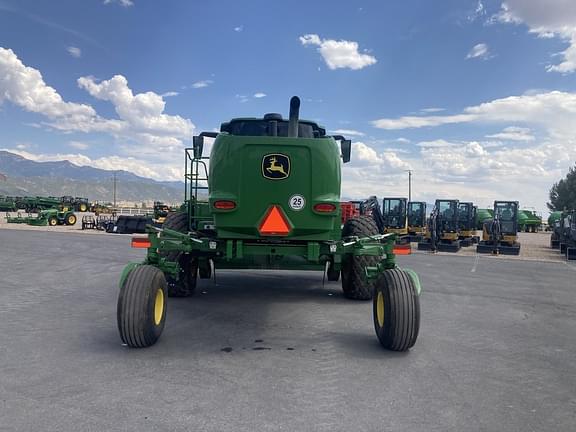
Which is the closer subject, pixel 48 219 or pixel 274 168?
pixel 274 168

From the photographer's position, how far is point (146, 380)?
439 cm

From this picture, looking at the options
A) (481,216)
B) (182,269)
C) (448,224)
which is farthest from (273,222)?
(481,216)

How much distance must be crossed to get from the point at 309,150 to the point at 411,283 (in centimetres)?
201

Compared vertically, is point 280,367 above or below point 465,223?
below

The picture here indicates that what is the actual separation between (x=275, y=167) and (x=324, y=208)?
79cm

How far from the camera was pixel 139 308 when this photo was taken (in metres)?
5.20

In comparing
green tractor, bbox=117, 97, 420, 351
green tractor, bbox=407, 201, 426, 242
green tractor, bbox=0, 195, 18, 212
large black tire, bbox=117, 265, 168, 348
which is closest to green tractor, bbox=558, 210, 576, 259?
green tractor, bbox=407, 201, 426, 242

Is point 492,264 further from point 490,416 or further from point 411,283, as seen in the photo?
point 490,416

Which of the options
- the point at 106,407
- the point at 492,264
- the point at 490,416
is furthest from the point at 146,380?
the point at 492,264

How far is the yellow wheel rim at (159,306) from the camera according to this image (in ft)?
18.2

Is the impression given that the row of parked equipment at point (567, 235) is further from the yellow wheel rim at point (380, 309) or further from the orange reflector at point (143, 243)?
the orange reflector at point (143, 243)

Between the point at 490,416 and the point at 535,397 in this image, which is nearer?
the point at 490,416

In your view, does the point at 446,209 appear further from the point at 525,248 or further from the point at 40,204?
the point at 40,204

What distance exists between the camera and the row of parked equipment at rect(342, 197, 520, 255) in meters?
23.1
